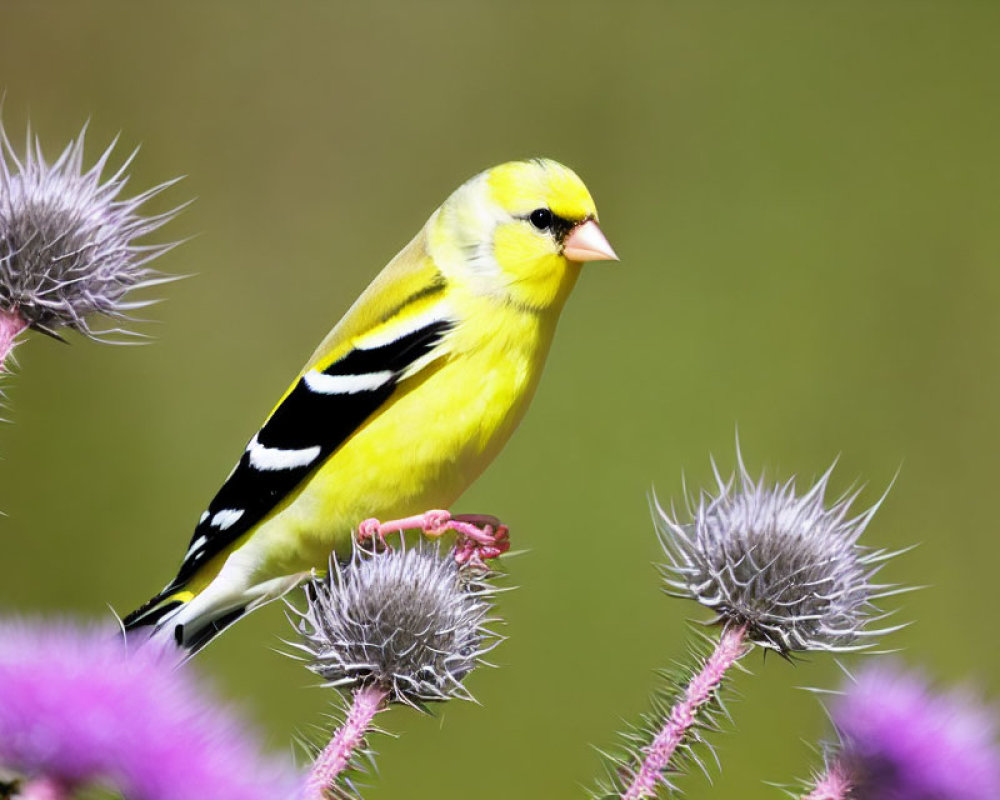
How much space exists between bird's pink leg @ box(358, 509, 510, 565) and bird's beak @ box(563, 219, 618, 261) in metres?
0.40

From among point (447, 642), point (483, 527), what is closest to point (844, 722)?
point (447, 642)

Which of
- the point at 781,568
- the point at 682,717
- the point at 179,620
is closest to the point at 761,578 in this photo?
the point at 781,568

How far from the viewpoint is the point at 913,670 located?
1.16 metres

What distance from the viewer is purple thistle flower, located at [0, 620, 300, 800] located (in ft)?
1.80

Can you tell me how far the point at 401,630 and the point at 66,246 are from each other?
1.77ft

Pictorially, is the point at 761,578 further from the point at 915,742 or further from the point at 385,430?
the point at 385,430

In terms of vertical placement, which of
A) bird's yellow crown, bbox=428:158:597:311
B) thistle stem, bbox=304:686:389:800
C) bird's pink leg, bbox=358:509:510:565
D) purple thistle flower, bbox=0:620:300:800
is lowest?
purple thistle flower, bbox=0:620:300:800

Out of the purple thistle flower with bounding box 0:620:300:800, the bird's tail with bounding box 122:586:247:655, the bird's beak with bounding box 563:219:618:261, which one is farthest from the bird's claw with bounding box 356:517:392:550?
the purple thistle flower with bounding box 0:620:300:800

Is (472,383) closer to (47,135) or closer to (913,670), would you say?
(913,670)

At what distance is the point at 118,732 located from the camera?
553 mm

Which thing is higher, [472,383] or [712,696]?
[472,383]

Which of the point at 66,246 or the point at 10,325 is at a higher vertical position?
the point at 66,246

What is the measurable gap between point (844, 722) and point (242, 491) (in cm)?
79

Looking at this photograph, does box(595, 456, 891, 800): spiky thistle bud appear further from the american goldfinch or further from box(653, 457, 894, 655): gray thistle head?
the american goldfinch
